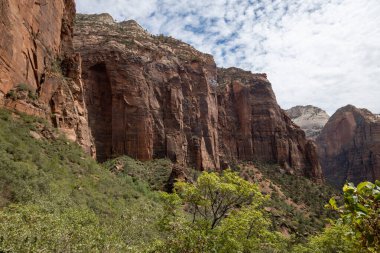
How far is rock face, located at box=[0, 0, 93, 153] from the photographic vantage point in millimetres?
24438

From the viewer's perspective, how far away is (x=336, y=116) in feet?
432

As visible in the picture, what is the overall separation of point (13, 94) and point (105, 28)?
164 ft

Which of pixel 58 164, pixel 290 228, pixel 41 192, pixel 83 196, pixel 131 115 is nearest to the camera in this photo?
pixel 41 192

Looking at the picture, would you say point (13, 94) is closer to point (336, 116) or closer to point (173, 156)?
point (173, 156)

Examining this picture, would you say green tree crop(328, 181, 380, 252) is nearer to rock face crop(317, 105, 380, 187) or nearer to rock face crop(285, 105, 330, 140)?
rock face crop(317, 105, 380, 187)

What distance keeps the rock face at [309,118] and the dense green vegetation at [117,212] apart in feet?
446

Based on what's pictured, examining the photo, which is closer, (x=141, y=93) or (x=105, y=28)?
(x=141, y=93)

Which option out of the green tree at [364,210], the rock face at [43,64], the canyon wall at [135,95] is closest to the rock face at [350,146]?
the canyon wall at [135,95]

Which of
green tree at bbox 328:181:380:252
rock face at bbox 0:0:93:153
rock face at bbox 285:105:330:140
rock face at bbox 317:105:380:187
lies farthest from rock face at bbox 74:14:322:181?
rock face at bbox 285:105:330:140

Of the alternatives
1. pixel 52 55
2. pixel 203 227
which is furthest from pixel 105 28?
pixel 203 227

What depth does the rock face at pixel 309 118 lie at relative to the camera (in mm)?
158625

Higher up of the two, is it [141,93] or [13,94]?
[141,93]

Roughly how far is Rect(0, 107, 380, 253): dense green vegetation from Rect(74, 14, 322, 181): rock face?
19.3 m

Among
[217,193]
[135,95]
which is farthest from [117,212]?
[135,95]
